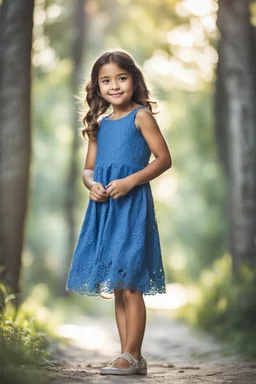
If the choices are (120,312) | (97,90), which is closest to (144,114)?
(97,90)

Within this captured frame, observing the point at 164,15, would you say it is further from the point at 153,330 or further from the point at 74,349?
the point at 74,349

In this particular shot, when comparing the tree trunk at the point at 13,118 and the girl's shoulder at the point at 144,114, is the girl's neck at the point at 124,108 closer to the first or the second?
the girl's shoulder at the point at 144,114

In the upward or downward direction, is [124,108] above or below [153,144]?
above

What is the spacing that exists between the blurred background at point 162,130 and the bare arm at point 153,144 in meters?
0.38

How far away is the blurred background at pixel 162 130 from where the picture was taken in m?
7.04

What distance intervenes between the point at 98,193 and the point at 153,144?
0.52m

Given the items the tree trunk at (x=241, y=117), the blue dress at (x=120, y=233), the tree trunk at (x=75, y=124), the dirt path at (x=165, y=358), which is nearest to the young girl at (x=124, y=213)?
the blue dress at (x=120, y=233)

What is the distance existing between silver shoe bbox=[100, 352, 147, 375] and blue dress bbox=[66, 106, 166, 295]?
0.45 m

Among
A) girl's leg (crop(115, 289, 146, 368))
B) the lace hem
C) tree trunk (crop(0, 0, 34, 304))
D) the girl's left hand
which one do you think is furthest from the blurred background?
girl's leg (crop(115, 289, 146, 368))

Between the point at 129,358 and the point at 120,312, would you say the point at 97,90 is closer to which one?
the point at 120,312

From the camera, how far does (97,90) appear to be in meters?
5.12

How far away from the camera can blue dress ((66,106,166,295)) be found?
458cm

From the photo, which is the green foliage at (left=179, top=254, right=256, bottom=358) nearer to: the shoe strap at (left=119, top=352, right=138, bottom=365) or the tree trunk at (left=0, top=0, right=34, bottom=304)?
the shoe strap at (left=119, top=352, right=138, bottom=365)

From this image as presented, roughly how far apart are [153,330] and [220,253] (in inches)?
398
